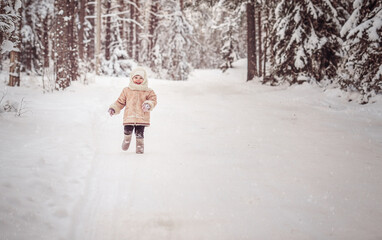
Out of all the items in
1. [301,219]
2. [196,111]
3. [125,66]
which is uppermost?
[125,66]

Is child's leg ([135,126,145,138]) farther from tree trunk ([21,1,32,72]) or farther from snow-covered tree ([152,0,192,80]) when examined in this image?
tree trunk ([21,1,32,72])

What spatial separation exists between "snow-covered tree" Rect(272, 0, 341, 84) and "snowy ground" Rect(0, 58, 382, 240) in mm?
6300

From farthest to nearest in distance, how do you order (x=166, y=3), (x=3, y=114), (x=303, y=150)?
1. (x=166, y=3)
2. (x=3, y=114)
3. (x=303, y=150)

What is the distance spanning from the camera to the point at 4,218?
7.72ft

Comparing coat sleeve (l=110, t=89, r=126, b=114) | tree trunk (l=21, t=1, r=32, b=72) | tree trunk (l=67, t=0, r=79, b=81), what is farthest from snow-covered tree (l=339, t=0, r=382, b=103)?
tree trunk (l=21, t=1, r=32, b=72)

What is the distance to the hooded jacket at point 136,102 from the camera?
15.4 ft

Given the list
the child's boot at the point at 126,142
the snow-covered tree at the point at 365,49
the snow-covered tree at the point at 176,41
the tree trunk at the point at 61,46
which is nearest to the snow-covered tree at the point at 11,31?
the tree trunk at the point at 61,46

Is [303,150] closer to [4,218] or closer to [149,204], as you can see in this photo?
[149,204]

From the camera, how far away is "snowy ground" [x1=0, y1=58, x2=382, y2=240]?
253 centimetres

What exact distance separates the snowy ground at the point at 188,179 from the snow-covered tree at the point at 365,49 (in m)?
2.62

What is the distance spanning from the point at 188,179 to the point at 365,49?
8.48 m

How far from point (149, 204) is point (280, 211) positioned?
1358 mm

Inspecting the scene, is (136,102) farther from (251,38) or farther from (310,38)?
(251,38)

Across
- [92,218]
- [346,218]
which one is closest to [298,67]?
[346,218]
